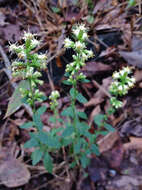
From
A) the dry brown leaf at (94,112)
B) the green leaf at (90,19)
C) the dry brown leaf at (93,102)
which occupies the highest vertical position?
the green leaf at (90,19)

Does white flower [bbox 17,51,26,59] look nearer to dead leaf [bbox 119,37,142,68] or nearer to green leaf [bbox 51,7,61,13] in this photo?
dead leaf [bbox 119,37,142,68]

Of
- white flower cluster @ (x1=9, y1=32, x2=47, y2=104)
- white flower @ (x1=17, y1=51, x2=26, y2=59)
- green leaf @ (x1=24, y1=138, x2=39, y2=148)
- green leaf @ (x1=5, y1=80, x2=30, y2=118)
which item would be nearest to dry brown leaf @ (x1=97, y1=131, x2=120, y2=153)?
green leaf @ (x1=24, y1=138, x2=39, y2=148)

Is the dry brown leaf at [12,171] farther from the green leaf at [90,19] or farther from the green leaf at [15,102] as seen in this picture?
the green leaf at [90,19]

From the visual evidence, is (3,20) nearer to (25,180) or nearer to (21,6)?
(21,6)

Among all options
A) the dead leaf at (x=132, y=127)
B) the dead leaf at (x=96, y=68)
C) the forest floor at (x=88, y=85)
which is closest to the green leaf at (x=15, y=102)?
the forest floor at (x=88, y=85)

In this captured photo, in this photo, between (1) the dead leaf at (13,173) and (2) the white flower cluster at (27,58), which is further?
(1) the dead leaf at (13,173)

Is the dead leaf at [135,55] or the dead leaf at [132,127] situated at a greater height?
the dead leaf at [135,55]

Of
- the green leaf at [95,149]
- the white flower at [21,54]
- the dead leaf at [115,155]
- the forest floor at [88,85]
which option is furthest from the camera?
the dead leaf at [115,155]

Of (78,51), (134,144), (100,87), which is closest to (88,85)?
(100,87)

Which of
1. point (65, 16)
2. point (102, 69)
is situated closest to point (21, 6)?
point (65, 16)

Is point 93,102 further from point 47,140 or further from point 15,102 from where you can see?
point 15,102

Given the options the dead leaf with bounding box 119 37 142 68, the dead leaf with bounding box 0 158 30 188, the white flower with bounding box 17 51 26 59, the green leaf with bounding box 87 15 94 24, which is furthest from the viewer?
the green leaf with bounding box 87 15 94 24
